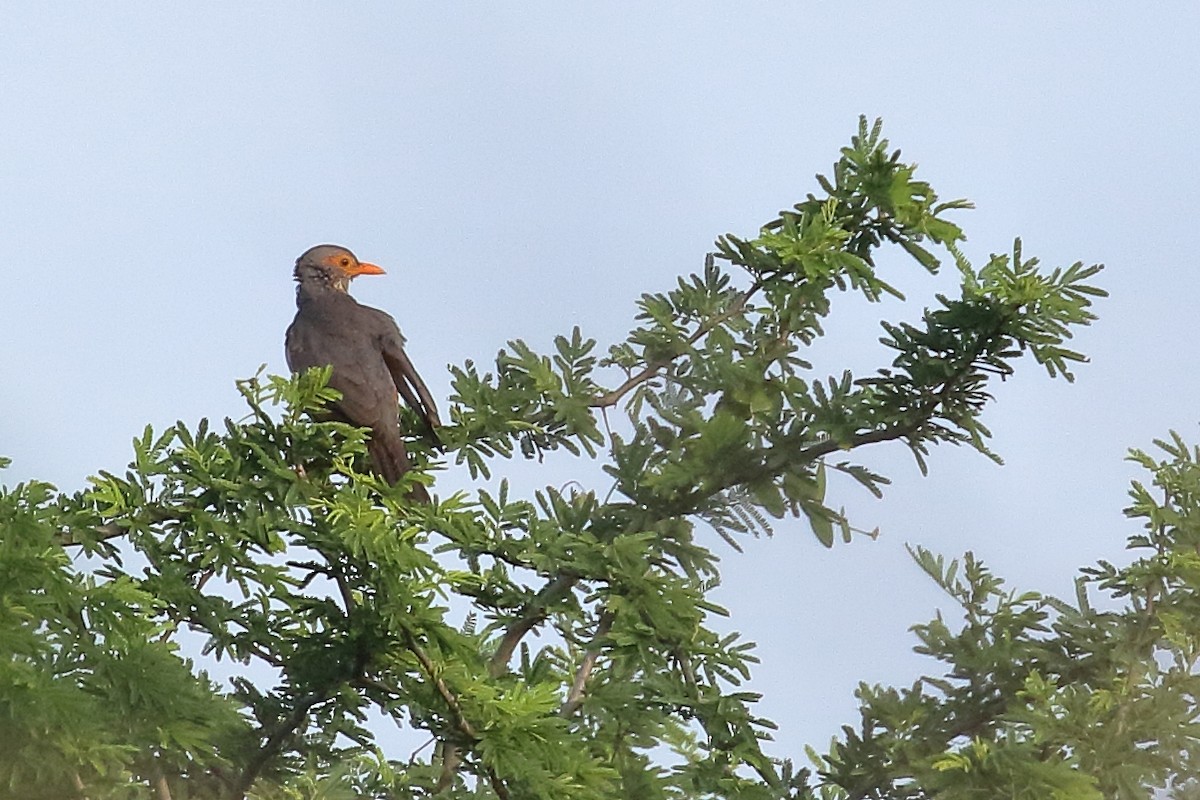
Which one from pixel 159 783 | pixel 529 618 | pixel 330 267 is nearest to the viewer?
pixel 159 783

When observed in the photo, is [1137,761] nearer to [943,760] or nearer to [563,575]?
[943,760]

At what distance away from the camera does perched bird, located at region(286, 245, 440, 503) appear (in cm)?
618

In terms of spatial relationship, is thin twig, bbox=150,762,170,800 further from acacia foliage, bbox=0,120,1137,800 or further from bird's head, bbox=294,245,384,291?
bird's head, bbox=294,245,384,291

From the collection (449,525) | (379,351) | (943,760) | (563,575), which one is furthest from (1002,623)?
(379,351)

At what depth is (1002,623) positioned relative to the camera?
6.15m

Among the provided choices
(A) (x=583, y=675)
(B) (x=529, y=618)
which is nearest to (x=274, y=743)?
(B) (x=529, y=618)

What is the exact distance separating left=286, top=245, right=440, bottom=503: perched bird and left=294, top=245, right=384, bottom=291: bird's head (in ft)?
0.04

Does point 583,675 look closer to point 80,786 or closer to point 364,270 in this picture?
point 80,786

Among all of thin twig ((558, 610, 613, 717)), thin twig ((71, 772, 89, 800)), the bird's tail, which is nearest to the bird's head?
the bird's tail

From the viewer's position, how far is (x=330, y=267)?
26.9 feet

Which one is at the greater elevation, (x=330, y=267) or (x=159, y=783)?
(x=330, y=267)

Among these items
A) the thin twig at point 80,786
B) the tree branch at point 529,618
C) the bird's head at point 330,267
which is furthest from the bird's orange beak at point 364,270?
→ the thin twig at point 80,786

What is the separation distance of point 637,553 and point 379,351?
2.88m

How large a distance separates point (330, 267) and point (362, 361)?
1.56 meters
